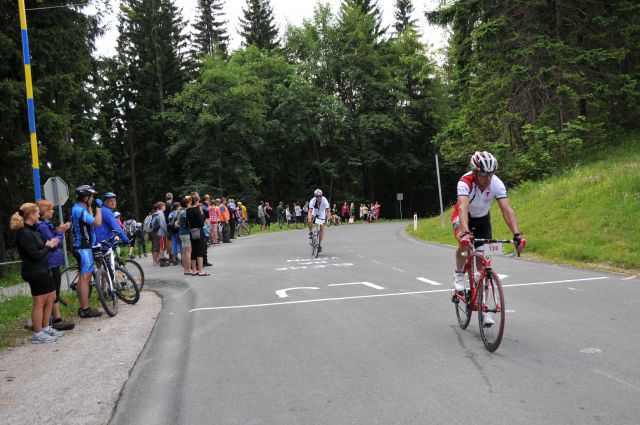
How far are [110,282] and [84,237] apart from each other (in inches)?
34.8

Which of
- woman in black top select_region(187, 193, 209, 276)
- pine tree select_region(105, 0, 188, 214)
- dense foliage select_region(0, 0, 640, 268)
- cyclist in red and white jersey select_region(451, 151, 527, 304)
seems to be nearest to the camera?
cyclist in red and white jersey select_region(451, 151, 527, 304)

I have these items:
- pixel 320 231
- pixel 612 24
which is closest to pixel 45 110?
pixel 320 231

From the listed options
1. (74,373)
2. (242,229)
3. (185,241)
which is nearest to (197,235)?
(185,241)

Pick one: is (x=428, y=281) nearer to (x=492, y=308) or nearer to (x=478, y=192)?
(x=478, y=192)

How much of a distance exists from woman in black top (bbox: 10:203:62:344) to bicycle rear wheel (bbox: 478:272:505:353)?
5.36 meters

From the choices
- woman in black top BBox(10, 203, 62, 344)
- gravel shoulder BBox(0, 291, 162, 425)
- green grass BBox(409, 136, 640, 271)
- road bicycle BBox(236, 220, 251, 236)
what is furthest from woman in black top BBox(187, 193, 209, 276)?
road bicycle BBox(236, 220, 251, 236)

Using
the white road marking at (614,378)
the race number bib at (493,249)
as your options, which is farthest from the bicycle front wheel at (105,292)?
the white road marking at (614,378)

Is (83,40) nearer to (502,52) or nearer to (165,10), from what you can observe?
(502,52)

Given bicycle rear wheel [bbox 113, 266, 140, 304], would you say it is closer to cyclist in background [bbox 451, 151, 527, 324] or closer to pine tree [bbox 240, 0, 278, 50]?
cyclist in background [bbox 451, 151, 527, 324]

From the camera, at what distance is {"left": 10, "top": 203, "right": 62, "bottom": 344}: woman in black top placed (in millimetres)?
6652

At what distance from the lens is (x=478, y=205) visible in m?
5.95

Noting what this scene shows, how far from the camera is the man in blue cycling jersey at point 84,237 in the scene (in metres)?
8.05

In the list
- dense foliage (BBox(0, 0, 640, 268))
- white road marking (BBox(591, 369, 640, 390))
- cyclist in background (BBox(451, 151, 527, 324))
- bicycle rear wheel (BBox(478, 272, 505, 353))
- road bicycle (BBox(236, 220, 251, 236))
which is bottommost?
white road marking (BBox(591, 369, 640, 390))

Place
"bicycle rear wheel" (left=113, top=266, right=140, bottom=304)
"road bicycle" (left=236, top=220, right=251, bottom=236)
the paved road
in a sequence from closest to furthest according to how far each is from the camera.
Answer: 1. the paved road
2. "bicycle rear wheel" (left=113, top=266, right=140, bottom=304)
3. "road bicycle" (left=236, top=220, right=251, bottom=236)
